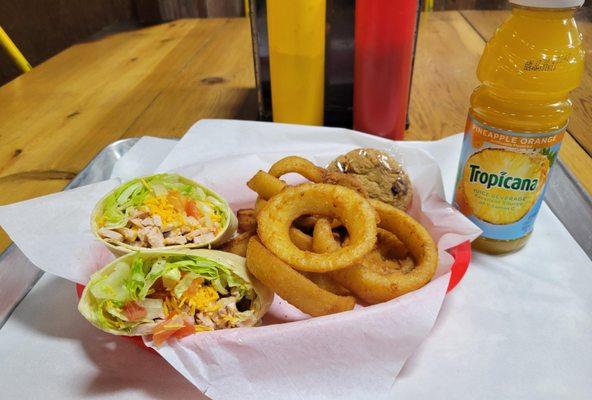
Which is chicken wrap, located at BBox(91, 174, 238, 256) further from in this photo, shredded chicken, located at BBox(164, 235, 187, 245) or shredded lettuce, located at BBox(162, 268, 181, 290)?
shredded lettuce, located at BBox(162, 268, 181, 290)

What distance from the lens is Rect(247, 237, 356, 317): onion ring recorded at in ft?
2.75

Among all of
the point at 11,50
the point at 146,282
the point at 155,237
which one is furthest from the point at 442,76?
the point at 11,50

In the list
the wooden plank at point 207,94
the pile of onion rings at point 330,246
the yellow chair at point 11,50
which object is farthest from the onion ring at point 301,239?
the yellow chair at point 11,50

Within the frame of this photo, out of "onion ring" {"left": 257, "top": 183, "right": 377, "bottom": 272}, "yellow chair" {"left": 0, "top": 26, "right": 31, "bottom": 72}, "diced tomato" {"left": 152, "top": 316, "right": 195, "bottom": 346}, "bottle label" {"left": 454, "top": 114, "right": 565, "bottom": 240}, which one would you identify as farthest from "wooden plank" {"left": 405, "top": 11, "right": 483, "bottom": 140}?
"yellow chair" {"left": 0, "top": 26, "right": 31, "bottom": 72}

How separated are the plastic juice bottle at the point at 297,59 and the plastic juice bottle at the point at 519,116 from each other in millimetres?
557

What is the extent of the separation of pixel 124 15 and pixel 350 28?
2697mm

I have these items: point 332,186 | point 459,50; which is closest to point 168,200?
point 332,186

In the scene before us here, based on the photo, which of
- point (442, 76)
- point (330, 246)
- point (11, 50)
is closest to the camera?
point (330, 246)

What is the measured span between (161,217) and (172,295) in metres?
0.22

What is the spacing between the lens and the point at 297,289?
2.76 ft

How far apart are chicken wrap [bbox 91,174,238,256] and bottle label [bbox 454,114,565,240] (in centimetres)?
53

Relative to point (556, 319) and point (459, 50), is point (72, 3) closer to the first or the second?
point (459, 50)

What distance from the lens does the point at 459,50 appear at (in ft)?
7.42

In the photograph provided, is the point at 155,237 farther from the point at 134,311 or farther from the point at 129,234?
the point at 134,311
